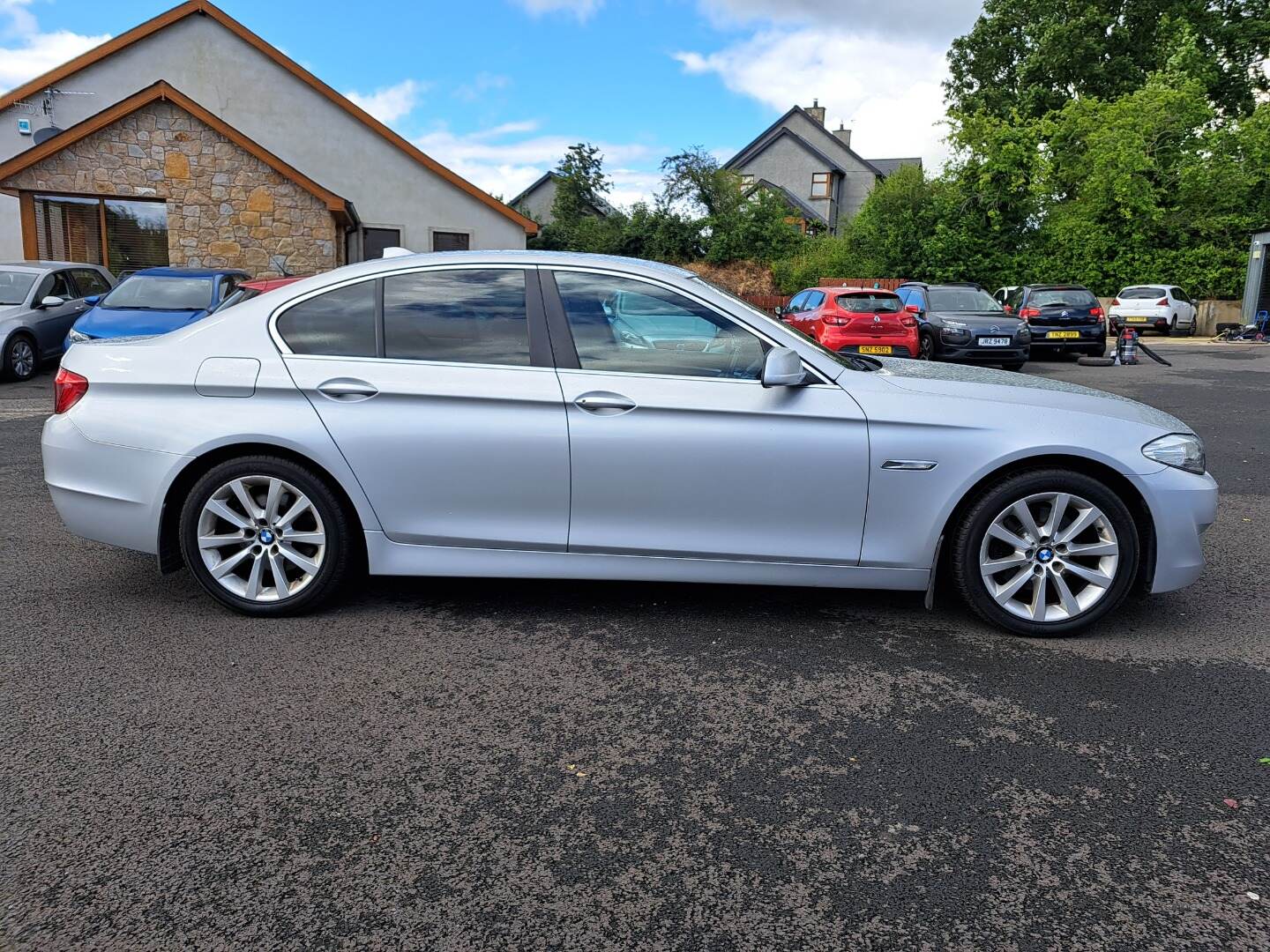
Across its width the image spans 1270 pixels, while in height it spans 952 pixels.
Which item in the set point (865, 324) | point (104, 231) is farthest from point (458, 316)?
point (104, 231)

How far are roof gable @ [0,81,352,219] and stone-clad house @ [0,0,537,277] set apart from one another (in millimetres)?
30

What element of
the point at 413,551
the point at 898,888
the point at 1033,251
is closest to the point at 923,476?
the point at 898,888

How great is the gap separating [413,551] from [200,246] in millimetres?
18332

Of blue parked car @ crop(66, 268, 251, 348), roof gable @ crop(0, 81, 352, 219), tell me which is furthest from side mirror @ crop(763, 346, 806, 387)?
roof gable @ crop(0, 81, 352, 219)

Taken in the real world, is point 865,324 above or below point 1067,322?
below

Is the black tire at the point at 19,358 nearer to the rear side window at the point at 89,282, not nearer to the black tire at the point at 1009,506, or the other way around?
the rear side window at the point at 89,282

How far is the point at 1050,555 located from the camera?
402cm

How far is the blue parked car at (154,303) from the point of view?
11500 mm

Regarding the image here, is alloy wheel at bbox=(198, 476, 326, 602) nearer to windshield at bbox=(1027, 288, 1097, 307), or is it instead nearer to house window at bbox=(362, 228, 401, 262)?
windshield at bbox=(1027, 288, 1097, 307)

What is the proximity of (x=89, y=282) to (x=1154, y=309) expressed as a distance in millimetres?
27541

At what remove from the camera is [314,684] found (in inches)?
139

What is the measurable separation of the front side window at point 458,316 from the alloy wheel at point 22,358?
36.9ft

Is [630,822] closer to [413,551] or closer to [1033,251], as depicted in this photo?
[413,551]

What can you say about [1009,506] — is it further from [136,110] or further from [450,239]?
[450,239]
